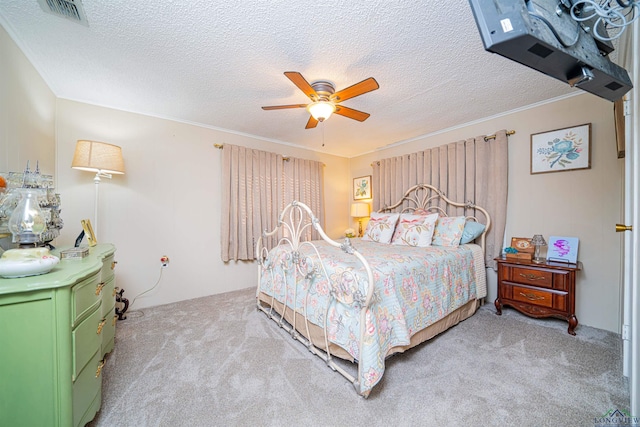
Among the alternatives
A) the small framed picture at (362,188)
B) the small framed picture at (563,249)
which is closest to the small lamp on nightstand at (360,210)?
the small framed picture at (362,188)

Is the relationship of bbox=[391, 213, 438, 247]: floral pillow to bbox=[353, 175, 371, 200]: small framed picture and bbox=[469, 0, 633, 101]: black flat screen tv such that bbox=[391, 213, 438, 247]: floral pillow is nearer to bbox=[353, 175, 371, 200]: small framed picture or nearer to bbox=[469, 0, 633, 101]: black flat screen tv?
bbox=[353, 175, 371, 200]: small framed picture

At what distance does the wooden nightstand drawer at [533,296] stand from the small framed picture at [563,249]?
38 centimetres

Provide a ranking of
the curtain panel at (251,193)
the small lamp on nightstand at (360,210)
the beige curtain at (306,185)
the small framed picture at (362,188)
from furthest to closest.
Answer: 1. the small framed picture at (362,188)
2. the small lamp on nightstand at (360,210)
3. the beige curtain at (306,185)
4. the curtain panel at (251,193)

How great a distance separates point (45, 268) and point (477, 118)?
4.05 meters

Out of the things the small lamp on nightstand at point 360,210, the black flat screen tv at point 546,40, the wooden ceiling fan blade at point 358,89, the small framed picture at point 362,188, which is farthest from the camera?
the small framed picture at point 362,188

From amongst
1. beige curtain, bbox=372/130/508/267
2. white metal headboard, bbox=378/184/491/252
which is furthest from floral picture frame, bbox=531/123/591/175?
white metal headboard, bbox=378/184/491/252

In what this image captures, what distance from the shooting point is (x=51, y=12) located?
1455 millimetres

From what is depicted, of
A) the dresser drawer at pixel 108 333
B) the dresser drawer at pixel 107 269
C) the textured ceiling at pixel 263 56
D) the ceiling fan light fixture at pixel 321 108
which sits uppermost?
the textured ceiling at pixel 263 56

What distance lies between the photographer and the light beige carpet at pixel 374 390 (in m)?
1.35

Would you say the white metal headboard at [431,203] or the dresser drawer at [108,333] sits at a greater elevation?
the white metal headboard at [431,203]

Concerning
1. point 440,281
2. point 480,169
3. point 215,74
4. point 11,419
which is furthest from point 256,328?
point 480,169

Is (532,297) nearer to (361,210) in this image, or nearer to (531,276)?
(531,276)

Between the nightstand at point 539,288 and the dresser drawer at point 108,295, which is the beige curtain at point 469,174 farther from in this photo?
the dresser drawer at point 108,295

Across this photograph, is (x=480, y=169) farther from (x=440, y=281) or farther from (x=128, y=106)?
(x=128, y=106)
